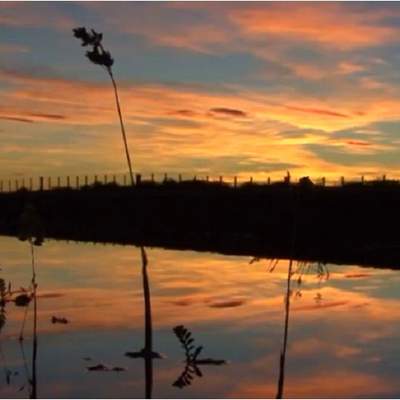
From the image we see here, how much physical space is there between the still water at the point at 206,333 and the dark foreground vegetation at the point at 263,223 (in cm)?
922

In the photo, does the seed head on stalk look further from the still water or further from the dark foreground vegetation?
the dark foreground vegetation

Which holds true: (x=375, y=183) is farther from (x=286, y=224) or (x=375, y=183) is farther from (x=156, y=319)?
(x=156, y=319)

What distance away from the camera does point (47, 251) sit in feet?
146

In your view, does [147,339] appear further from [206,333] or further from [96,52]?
[206,333]

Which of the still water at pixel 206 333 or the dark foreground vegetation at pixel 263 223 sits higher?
the dark foreground vegetation at pixel 263 223

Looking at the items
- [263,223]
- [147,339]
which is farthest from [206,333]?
[263,223]

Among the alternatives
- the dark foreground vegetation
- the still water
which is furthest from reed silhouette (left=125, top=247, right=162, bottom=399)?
the dark foreground vegetation

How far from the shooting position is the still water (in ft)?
46.2

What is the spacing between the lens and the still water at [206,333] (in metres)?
14.1

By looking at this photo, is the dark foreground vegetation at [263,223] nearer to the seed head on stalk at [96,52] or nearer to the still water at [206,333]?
the still water at [206,333]

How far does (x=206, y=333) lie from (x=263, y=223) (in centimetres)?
3729

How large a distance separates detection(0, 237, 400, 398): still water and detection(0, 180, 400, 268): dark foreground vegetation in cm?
922

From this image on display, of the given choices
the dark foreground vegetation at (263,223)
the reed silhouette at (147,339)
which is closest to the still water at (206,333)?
the reed silhouette at (147,339)

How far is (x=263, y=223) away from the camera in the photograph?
56.7 meters
